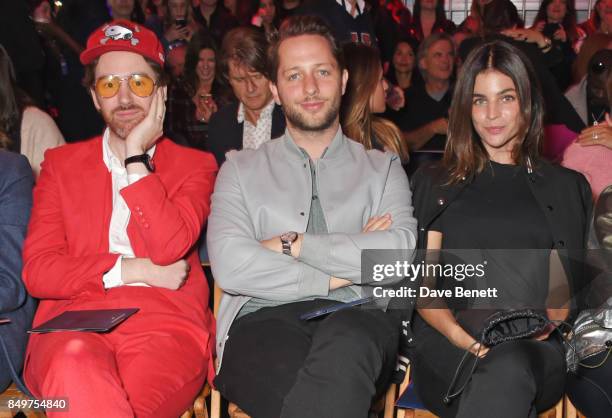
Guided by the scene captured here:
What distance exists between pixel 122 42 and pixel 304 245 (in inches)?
42.4

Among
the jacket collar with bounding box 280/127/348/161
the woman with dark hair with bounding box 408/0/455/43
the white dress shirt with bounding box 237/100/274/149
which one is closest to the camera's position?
the jacket collar with bounding box 280/127/348/161

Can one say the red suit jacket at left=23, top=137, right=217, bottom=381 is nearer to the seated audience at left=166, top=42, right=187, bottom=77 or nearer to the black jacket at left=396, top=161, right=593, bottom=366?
the black jacket at left=396, top=161, right=593, bottom=366

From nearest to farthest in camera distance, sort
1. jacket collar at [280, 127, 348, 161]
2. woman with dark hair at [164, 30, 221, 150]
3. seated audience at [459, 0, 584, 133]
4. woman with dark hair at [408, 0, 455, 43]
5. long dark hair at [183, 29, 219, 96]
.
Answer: jacket collar at [280, 127, 348, 161], seated audience at [459, 0, 584, 133], woman with dark hair at [164, 30, 221, 150], long dark hair at [183, 29, 219, 96], woman with dark hair at [408, 0, 455, 43]

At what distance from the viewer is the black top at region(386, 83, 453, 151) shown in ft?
19.6

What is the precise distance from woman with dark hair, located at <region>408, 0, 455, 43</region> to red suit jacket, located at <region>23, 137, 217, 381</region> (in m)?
4.55

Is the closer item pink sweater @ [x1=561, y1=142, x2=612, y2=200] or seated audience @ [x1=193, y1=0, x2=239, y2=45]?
pink sweater @ [x1=561, y1=142, x2=612, y2=200]

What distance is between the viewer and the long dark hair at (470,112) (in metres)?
3.31

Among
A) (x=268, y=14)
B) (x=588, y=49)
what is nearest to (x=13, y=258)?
(x=268, y=14)

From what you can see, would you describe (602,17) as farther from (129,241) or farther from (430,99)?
(129,241)

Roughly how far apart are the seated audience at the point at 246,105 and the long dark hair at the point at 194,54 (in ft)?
3.04

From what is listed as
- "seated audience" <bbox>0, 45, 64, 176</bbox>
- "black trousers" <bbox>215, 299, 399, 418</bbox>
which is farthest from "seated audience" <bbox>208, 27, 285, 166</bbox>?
"black trousers" <bbox>215, 299, 399, 418</bbox>

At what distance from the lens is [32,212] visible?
3.21m

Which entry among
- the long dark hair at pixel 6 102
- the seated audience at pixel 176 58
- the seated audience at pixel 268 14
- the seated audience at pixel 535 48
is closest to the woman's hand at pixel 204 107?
the seated audience at pixel 176 58

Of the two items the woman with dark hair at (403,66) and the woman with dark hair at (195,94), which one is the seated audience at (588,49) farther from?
the woman with dark hair at (195,94)
